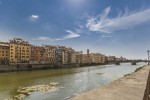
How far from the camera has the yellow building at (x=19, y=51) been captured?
8919 centimetres

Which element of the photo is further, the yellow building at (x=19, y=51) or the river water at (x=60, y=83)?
the yellow building at (x=19, y=51)

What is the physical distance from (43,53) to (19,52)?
20.1 m

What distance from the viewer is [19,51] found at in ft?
302

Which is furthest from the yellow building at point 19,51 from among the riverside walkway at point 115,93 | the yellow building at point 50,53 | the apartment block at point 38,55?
the riverside walkway at point 115,93

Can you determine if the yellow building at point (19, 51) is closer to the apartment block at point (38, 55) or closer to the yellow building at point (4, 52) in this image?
the yellow building at point (4, 52)

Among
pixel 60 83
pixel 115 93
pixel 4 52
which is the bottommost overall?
pixel 60 83

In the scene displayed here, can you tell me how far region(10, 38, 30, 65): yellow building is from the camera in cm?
8919

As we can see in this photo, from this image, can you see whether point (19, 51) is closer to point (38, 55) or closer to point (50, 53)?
point (38, 55)

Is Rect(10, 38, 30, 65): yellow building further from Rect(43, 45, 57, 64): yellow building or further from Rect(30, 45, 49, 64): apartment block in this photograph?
Rect(43, 45, 57, 64): yellow building

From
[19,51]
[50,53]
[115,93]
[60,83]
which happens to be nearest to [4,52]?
[19,51]

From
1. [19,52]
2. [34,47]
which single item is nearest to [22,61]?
[19,52]

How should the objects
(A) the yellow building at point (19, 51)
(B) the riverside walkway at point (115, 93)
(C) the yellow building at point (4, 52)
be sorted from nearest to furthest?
(B) the riverside walkway at point (115, 93) → (C) the yellow building at point (4, 52) → (A) the yellow building at point (19, 51)

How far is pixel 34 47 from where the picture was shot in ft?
343

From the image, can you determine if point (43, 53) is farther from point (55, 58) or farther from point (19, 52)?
point (19, 52)
